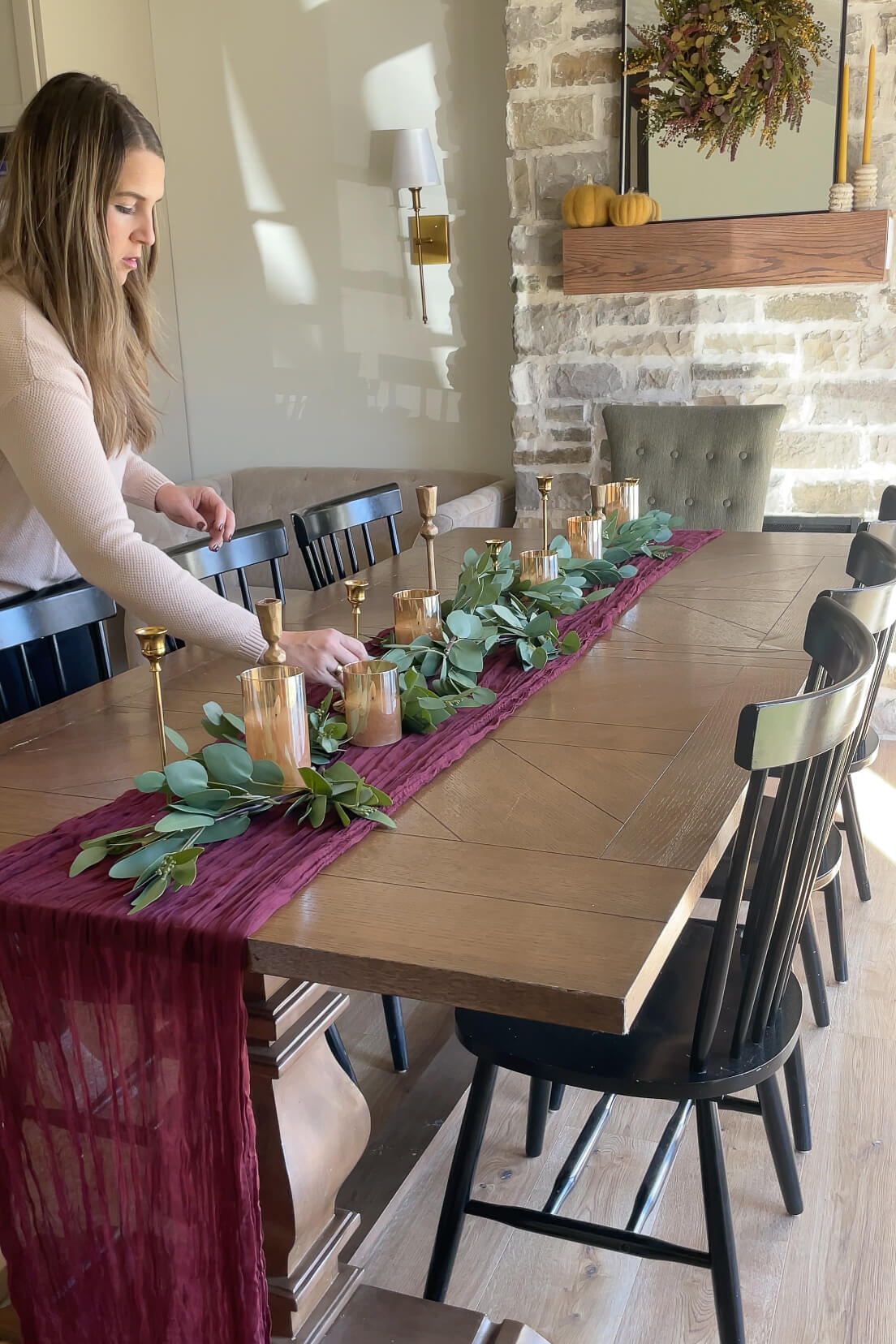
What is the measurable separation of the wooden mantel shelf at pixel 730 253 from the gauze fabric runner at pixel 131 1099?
3.06 meters

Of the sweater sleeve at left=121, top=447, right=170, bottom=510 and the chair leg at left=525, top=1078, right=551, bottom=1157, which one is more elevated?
the sweater sleeve at left=121, top=447, right=170, bottom=510

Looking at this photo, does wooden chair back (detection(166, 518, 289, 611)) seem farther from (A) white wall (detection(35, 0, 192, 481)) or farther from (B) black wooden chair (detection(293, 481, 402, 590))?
(A) white wall (detection(35, 0, 192, 481))

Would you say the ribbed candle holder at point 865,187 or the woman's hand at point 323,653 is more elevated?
the ribbed candle holder at point 865,187

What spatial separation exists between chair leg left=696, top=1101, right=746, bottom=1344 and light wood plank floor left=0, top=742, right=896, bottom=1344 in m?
0.21

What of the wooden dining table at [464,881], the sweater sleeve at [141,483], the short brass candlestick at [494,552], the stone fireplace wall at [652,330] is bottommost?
the wooden dining table at [464,881]

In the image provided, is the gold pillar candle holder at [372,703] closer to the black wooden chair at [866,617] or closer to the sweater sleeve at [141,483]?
the black wooden chair at [866,617]

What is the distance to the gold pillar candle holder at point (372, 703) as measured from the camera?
4.68 feet

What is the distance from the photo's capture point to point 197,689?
1.76 metres

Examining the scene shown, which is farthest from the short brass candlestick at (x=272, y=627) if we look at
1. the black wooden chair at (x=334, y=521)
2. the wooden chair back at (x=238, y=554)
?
the black wooden chair at (x=334, y=521)

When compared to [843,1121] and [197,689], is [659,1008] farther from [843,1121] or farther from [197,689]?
[197,689]

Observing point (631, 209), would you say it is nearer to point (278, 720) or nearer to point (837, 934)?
point (837, 934)

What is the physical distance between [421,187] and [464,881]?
13.4ft

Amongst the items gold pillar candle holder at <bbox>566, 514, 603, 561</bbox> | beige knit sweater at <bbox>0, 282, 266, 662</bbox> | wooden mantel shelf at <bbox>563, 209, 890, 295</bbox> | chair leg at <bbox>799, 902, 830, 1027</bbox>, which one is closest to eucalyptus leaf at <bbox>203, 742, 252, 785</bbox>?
beige knit sweater at <bbox>0, 282, 266, 662</bbox>

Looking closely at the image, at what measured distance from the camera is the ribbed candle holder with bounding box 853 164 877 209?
3.54m
